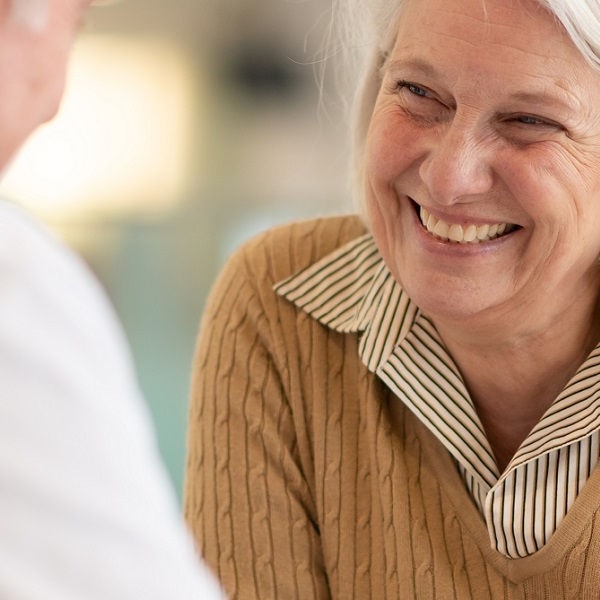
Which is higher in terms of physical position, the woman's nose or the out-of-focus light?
the woman's nose

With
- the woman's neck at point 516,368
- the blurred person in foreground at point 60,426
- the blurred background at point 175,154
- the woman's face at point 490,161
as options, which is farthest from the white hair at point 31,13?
the blurred background at point 175,154

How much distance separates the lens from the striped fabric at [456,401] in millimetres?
1523

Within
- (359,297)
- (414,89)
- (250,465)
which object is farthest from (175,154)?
(414,89)

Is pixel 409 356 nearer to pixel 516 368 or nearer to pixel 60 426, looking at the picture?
pixel 516 368

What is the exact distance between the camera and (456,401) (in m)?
1.64

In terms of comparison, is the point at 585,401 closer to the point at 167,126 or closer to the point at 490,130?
the point at 490,130

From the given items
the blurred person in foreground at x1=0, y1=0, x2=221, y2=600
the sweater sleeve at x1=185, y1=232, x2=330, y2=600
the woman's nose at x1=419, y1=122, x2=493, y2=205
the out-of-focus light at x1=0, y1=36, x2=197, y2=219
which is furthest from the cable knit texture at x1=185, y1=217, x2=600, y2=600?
the out-of-focus light at x1=0, y1=36, x2=197, y2=219

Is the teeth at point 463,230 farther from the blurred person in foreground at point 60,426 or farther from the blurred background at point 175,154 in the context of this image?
the blurred background at point 175,154

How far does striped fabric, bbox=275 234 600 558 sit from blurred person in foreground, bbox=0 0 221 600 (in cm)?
82

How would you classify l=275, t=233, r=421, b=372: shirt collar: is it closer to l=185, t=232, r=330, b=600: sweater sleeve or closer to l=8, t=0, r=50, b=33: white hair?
l=185, t=232, r=330, b=600: sweater sleeve

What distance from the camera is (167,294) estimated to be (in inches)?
180

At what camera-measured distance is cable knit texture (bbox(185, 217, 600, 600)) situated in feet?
5.20

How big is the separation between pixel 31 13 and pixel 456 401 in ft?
3.34

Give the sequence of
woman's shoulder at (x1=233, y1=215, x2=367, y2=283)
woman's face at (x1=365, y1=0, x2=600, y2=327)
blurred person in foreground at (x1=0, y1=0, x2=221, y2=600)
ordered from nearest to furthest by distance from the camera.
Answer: blurred person in foreground at (x1=0, y1=0, x2=221, y2=600) → woman's face at (x1=365, y1=0, x2=600, y2=327) → woman's shoulder at (x1=233, y1=215, x2=367, y2=283)
